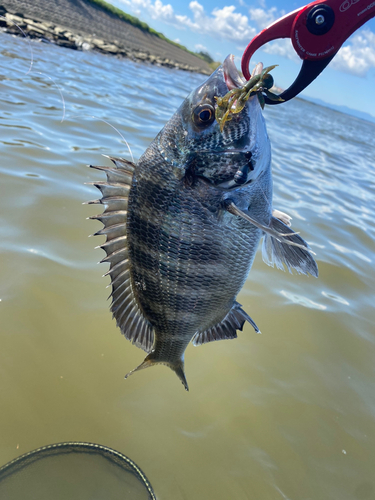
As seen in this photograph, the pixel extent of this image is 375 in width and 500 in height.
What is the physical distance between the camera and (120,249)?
78.0 inches

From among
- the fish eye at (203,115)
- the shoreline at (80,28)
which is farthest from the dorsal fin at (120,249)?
the shoreline at (80,28)

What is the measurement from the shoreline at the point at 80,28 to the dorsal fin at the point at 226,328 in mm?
12880

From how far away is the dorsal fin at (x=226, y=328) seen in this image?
2164 mm

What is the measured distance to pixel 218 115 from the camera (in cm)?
165

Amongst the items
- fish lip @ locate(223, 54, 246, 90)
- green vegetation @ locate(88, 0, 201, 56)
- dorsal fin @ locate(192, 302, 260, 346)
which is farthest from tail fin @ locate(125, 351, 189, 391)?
green vegetation @ locate(88, 0, 201, 56)

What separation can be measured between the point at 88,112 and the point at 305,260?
7.76 meters

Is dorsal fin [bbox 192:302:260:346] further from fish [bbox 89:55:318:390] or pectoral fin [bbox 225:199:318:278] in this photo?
pectoral fin [bbox 225:199:318:278]

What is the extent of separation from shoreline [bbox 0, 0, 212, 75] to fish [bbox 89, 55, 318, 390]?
12460 millimetres

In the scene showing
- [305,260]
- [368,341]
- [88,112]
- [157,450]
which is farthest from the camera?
[88,112]

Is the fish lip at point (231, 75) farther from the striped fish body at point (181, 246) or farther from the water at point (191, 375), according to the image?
the water at point (191, 375)

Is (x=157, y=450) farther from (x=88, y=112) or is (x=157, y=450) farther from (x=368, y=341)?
(x=88, y=112)

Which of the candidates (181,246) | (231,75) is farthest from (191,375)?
(231,75)

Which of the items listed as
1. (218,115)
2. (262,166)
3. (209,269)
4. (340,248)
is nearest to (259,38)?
(218,115)

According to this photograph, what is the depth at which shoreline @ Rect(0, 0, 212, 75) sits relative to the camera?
1861 cm
